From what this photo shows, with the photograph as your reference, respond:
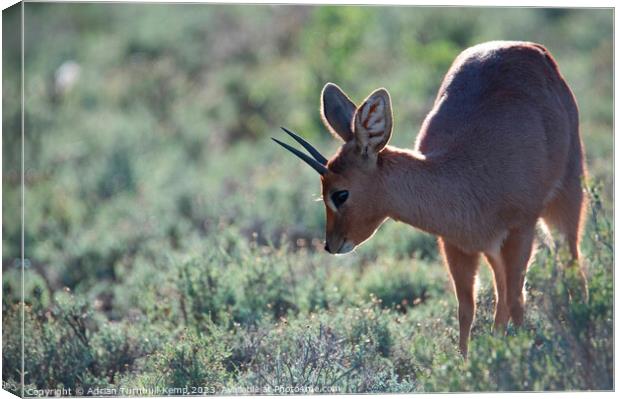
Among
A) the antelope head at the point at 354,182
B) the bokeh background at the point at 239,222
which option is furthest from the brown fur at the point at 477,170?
the bokeh background at the point at 239,222

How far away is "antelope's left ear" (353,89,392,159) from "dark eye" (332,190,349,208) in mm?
255

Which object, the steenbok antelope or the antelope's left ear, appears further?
the steenbok antelope

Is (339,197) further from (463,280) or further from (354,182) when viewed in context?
(463,280)

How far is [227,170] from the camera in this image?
1469 centimetres

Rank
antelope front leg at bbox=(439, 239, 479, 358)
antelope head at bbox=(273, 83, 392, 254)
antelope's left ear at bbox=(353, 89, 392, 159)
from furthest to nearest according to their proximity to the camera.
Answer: antelope front leg at bbox=(439, 239, 479, 358) < antelope head at bbox=(273, 83, 392, 254) < antelope's left ear at bbox=(353, 89, 392, 159)

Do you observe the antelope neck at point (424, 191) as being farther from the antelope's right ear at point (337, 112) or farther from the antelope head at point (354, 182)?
the antelope's right ear at point (337, 112)

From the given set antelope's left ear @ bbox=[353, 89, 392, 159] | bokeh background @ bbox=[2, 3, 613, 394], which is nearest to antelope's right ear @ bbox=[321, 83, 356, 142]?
antelope's left ear @ bbox=[353, 89, 392, 159]

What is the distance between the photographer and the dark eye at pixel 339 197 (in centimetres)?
648

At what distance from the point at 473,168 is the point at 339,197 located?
90 centimetres

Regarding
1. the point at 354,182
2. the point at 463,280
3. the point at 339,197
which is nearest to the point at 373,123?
the point at 354,182

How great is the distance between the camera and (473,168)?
6.77m

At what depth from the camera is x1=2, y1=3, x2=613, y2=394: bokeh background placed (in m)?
6.68

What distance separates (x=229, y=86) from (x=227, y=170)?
3783mm

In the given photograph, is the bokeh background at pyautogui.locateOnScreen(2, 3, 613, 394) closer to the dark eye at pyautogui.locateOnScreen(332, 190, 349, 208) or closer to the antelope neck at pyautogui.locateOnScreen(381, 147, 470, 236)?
the antelope neck at pyautogui.locateOnScreen(381, 147, 470, 236)
